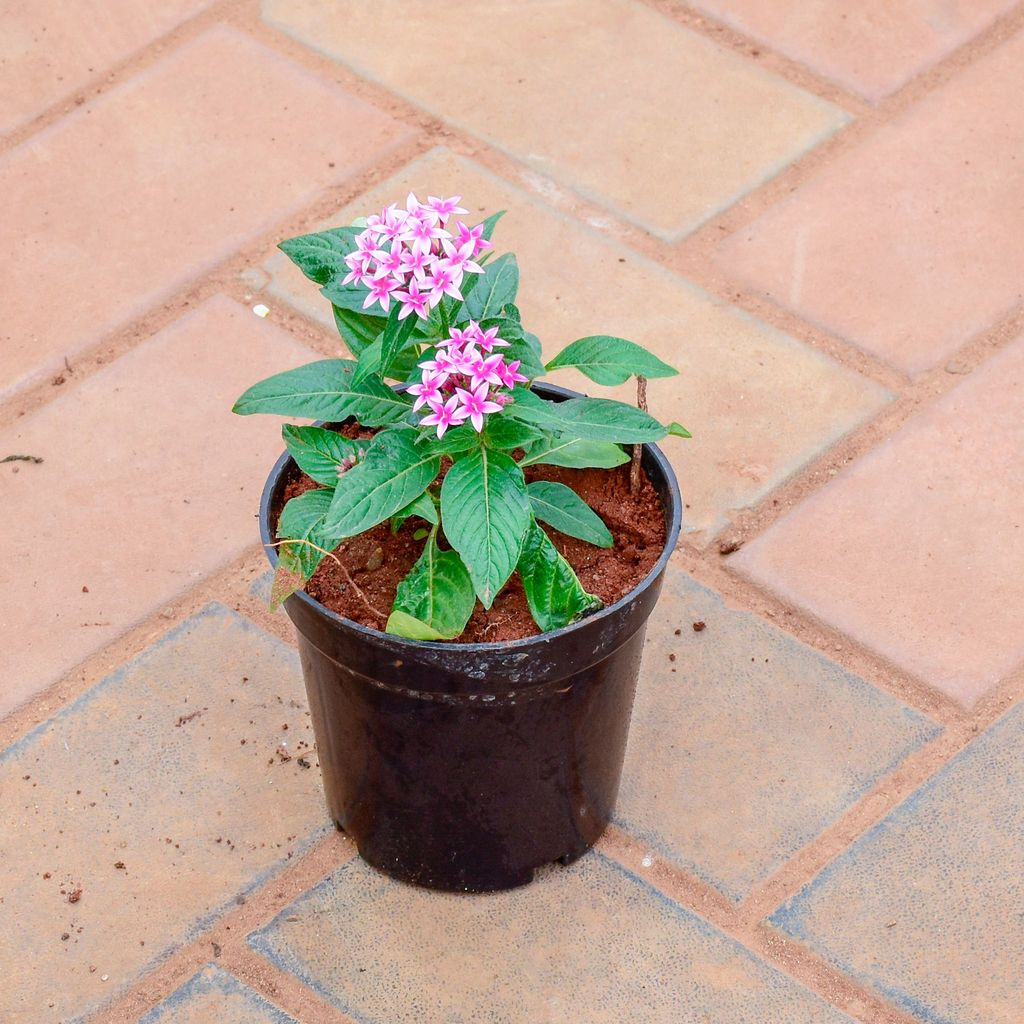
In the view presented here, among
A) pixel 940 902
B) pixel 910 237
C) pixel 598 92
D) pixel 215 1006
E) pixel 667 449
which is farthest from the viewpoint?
pixel 598 92

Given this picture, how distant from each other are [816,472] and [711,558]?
24cm

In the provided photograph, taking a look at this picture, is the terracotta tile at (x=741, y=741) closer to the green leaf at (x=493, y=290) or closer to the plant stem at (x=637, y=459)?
the plant stem at (x=637, y=459)

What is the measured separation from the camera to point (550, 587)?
1.69m

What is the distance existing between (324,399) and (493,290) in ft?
0.70

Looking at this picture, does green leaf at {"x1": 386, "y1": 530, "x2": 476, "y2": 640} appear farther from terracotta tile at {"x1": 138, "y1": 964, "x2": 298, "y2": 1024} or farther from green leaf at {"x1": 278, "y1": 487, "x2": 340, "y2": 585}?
terracotta tile at {"x1": 138, "y1": 964, "x2": 298, "y2": 1024}

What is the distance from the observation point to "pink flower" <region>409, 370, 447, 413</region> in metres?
1.54

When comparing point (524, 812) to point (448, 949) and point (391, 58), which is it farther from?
point (391, 58)

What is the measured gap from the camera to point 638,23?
3.08 meters

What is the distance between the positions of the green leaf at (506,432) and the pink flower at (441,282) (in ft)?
0.57

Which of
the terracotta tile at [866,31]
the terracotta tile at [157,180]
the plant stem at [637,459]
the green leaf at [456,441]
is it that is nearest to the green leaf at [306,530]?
the green leaf at [456,441]

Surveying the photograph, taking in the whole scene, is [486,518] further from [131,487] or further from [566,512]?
[131,487]

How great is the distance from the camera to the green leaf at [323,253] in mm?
1652

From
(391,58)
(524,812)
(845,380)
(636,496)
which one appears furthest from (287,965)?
(391,58)

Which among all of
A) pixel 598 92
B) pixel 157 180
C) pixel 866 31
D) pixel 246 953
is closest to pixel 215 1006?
pixel 246 953
